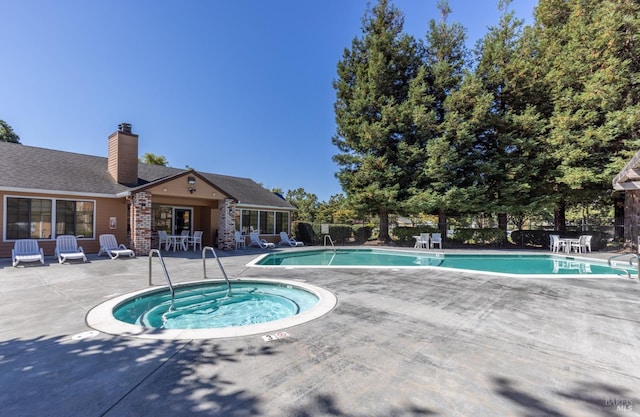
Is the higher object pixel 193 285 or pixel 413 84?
pixel 413 84

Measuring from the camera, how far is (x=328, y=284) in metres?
7.09

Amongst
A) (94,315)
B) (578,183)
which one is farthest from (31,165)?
(578,183)

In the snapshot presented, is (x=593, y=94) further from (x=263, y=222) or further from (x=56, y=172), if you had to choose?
(x=56, y=172)

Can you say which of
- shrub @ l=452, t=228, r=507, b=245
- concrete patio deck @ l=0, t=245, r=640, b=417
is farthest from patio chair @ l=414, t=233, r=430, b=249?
concrete patio deck @ l=0, t=245, r=640, b=417

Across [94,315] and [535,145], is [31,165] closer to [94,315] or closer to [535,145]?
[94,315]

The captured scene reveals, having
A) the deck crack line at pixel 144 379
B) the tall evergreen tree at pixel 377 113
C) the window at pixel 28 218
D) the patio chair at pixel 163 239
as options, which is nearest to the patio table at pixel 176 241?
the patio chair at pixel 163 239

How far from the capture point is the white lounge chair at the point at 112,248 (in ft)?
37.3

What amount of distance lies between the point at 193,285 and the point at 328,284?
3128mm

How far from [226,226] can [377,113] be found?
38.6 feet

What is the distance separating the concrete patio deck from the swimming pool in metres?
5.60

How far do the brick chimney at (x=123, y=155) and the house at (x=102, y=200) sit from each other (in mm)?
15

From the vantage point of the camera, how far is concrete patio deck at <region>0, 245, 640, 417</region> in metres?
2.44

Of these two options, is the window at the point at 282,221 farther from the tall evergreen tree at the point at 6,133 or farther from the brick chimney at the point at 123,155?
the tall evergreen tree at the point at 6,133

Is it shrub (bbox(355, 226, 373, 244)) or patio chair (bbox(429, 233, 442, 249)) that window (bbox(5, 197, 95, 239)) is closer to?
shrub (bbox(355, 226, 373, 244))
